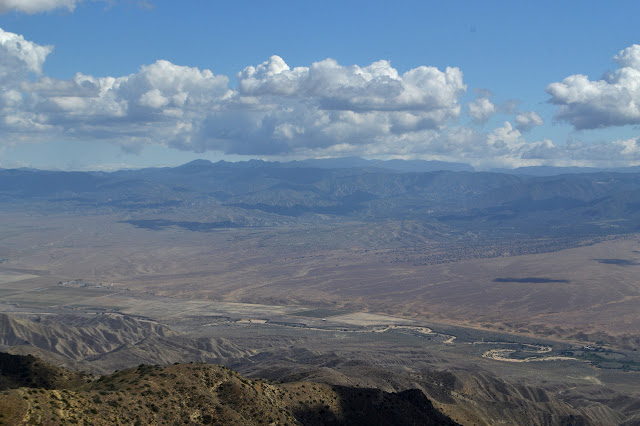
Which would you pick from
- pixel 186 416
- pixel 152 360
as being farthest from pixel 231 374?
pixel 152 360

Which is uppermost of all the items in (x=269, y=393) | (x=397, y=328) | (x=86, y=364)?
(x=269, y=393)

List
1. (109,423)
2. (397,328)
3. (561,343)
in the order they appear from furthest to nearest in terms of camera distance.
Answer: (397,328), (561,343), (109,423)

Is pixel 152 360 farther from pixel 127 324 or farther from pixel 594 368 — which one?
pixel 594 368

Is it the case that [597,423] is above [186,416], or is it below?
below

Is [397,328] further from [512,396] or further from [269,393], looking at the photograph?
[269,393]

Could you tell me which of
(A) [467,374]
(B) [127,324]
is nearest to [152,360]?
(B) [127,324]

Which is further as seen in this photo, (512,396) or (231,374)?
(512,396)

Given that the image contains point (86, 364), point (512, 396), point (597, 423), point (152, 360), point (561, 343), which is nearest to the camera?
point (597, 423)
